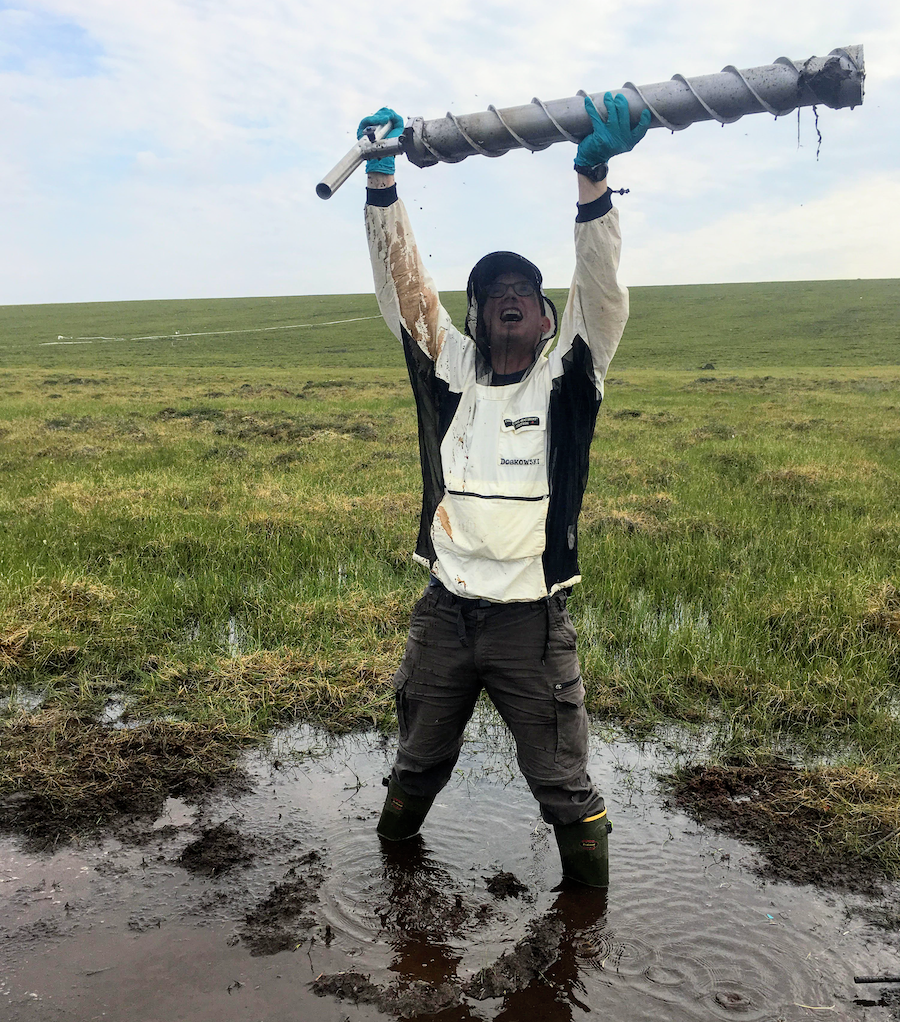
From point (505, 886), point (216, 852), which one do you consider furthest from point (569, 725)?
point (216, 852)

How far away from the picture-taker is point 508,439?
10.5ft

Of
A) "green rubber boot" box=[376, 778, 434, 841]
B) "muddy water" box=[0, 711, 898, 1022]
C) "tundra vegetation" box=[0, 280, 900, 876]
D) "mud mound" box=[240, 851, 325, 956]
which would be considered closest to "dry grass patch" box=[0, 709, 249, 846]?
"tundra vegetation" box=[0, 280, 900, 876]

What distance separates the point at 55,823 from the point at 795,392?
27.5m

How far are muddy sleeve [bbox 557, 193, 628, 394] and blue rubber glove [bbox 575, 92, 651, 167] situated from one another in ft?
0.48

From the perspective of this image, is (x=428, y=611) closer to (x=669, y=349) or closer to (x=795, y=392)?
(x=795, y=392)

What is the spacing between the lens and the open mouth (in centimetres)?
326

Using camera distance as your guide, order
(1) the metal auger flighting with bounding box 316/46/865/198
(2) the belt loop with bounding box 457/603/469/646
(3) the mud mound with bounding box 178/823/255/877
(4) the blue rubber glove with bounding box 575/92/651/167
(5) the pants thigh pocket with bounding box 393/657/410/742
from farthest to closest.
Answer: (3) the mud mound with bounding box 178/823/255/877 → (5) the pants thigh pocket with bounding box 393/657/410/742 → (2) the belt loop with bounding box 457/603/469/646 → (4) the blue rubber glove with bounding box 575/92/651/167 → (1) the metal auger flighting with bounding box 316/46/865/198

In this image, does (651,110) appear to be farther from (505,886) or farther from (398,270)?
(505,886)

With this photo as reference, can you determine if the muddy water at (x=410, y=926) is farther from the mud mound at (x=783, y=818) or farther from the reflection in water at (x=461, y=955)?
the mud mound at (x=783, y=818)

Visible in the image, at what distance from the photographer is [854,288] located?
8031 centimetres

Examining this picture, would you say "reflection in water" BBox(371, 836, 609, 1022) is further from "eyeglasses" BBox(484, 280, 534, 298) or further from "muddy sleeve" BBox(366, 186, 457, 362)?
"eyeglasses" BBox(484, 280, 534, 298)

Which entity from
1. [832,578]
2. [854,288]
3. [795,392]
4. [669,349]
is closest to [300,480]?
[832,578]

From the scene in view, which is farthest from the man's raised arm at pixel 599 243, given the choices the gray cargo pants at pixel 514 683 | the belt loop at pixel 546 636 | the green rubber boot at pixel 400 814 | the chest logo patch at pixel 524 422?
the green rubber boot at pixel 400 814

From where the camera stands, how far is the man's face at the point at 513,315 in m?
3.27
